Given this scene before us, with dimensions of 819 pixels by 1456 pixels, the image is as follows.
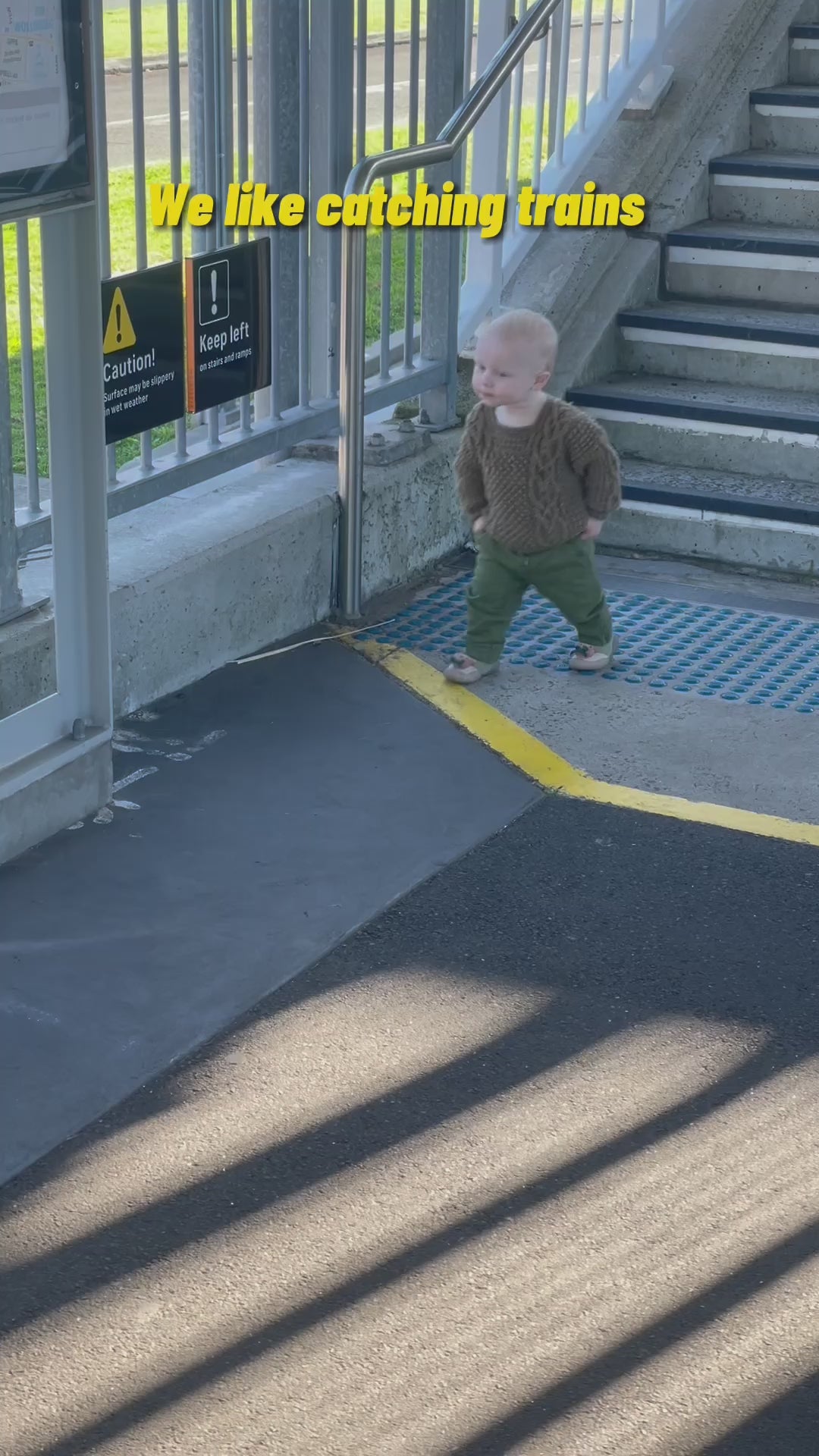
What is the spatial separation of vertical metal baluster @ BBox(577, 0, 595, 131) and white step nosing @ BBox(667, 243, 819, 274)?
22.6 inches

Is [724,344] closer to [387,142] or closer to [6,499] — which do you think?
[387,142]

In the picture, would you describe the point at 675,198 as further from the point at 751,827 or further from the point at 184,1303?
the point at 184,1303

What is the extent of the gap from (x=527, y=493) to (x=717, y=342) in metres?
2.08

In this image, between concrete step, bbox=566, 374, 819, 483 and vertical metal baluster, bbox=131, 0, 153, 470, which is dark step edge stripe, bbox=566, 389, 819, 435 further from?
vertical metal baluster, bbox=131, 0, 153, 470

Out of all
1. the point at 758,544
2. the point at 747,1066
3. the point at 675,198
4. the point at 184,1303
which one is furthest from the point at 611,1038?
the point at 675,198

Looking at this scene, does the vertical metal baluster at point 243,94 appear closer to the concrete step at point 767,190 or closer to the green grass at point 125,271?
the green grass at point 125,271

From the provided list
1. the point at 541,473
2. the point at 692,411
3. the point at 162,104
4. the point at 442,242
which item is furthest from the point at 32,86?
the point at 162,104

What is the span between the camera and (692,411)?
20.4ft

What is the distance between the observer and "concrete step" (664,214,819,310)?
655cm

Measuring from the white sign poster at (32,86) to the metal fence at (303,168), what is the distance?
33cm

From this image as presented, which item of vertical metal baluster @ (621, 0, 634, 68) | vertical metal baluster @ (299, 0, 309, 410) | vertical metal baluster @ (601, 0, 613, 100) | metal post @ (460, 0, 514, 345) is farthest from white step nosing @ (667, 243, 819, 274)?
vertical metal baluster @ (299, 0, 309, 410)

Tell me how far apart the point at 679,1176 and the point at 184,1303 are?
84 cm

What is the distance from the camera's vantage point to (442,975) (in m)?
3.48

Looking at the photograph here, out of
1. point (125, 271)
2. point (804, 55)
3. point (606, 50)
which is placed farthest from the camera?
point (125, 271)
